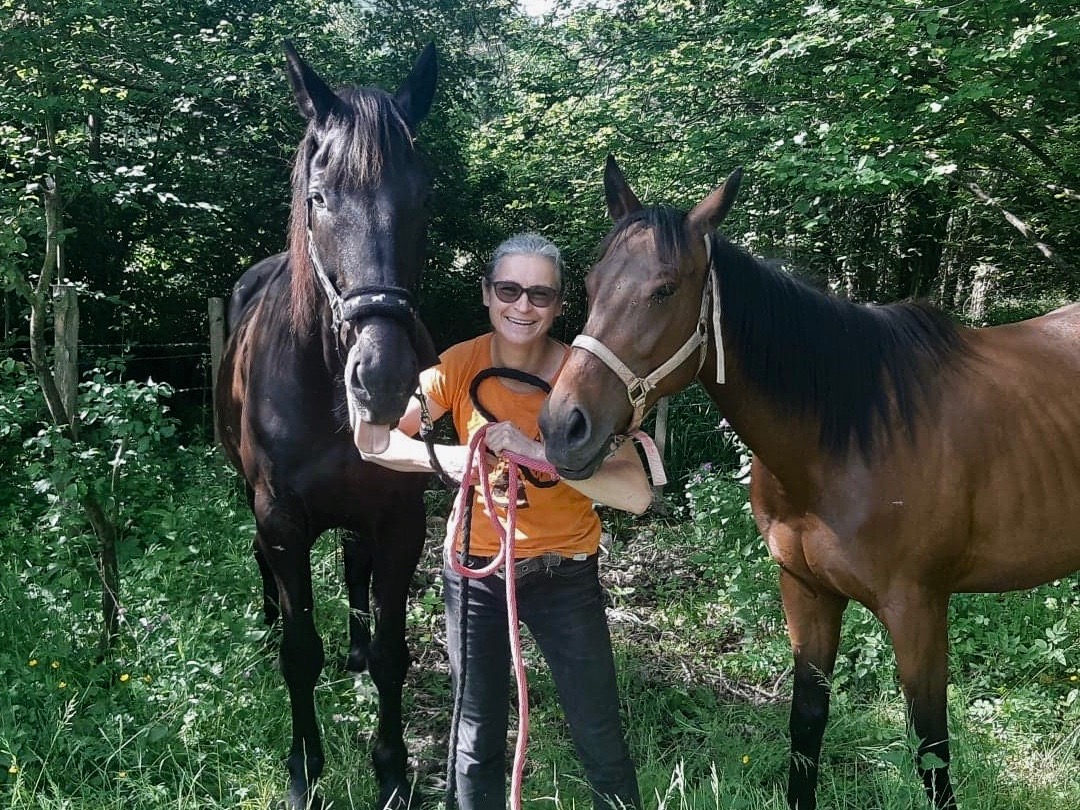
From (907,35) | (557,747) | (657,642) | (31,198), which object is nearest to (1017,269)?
(907,35)

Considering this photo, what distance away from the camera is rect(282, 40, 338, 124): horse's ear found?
220 cm

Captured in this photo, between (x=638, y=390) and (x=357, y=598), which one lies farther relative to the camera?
(x=357, y=598)

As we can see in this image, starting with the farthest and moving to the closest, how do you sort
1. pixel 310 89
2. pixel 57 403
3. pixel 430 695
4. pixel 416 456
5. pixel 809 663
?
1. pixel 430 695
2. pixel 57 403
3. pixel 809 663
4. pixel 310 89
5. pixel 416 456

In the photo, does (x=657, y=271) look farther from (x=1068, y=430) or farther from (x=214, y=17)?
(x=214, y=17)

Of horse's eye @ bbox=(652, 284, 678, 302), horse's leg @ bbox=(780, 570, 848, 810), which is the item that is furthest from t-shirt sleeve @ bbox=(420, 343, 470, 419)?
horse's leg @ bbox=(780, 570, 848, 810)

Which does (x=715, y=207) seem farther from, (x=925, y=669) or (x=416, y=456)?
(x=925, y=669)

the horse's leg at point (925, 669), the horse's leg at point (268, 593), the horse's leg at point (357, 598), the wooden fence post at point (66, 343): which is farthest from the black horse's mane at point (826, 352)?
the wooden fence post at point (66, 343)

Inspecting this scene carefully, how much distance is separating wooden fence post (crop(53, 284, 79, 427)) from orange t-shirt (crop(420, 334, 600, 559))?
261 cm

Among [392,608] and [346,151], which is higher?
[346,151]

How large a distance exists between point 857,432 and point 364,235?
160 cm

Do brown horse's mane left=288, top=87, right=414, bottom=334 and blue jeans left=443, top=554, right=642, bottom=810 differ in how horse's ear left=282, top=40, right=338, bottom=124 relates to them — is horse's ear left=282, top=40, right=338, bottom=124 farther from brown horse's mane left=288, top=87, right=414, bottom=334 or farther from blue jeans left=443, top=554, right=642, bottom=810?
blue jeans left=443, top=554, right=642, bottom=810

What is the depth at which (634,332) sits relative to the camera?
201 centimetres

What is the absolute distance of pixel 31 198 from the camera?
3.32 m

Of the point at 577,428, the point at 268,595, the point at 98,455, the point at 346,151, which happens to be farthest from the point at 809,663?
the point at 98,455
